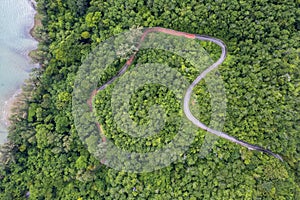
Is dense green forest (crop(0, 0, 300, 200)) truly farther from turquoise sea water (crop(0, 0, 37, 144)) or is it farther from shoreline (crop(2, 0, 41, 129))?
turquoise sea water (crop(0, 0, 37, 144))

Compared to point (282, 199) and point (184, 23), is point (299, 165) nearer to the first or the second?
point (282, 199)

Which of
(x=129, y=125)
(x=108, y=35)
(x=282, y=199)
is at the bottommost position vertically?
(x=282, y=199)

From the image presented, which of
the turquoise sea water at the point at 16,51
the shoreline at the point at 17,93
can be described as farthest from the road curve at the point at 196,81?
the turquoise sea water at the point at 16,51

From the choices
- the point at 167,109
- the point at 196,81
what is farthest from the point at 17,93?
the point at 196,81

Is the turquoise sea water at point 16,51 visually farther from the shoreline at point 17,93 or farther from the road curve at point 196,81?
the road curve at point 196,81

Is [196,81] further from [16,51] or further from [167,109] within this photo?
[16,51]

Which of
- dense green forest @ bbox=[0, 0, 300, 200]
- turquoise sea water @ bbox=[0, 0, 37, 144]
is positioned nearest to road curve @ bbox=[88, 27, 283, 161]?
dense green forest @ bbox=[0, 0, 300, 200]

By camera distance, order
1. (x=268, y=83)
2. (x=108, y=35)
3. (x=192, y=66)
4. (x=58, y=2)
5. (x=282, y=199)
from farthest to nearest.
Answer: (x=58, y=2) < (x=108, y=35) < (x=192, y=66) < (x=268, y=83) < (x=282, y=199)

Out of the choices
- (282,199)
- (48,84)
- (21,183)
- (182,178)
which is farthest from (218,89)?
(21,183)
